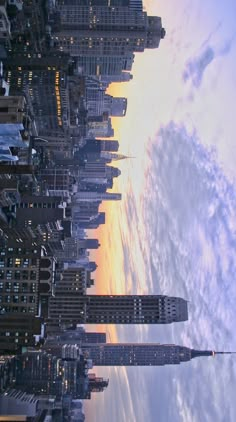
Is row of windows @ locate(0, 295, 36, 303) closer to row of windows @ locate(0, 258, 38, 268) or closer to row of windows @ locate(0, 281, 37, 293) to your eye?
row of windows @ locate(0, 281, 37, 293)

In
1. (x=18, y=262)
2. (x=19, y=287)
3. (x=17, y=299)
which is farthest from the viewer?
(x=18, y=262)

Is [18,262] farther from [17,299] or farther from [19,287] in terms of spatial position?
[17,299]

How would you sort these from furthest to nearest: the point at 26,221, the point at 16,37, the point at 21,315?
1. the point at 26,221
2. the point at 16,37
3. the point at 21,315

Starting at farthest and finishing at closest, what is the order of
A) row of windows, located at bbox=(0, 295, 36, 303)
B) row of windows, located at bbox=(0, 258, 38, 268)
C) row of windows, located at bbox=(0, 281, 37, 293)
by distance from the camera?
row of windows, located at bbox=(0, 258, 38, 268), row of windows, located at bbox=(0, 281, 37, 293), row of windows, located at bbox=(0, 295, 36, 303)

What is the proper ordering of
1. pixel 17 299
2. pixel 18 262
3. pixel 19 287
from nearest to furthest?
pixel 17 299 < pixel 19 287 < pixel 18 262

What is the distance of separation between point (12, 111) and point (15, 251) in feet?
374

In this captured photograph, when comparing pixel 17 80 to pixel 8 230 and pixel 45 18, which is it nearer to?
pixel 45 18

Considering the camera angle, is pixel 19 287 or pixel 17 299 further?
pixel 19 287

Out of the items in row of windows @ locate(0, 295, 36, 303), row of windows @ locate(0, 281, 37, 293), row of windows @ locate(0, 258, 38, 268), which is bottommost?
row of windows @ locate(0, 295, 36, 303)

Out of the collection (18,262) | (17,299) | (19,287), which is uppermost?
(18,262)

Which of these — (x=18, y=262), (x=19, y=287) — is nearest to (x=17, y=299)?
(x=19, y=287)

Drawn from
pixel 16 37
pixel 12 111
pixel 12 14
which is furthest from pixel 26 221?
pixel 12 111

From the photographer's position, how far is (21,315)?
522 ft

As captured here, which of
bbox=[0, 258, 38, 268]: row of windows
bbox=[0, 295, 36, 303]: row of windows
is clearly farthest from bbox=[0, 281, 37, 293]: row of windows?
bbox=[0, 258, 38, 268]: row of windows
